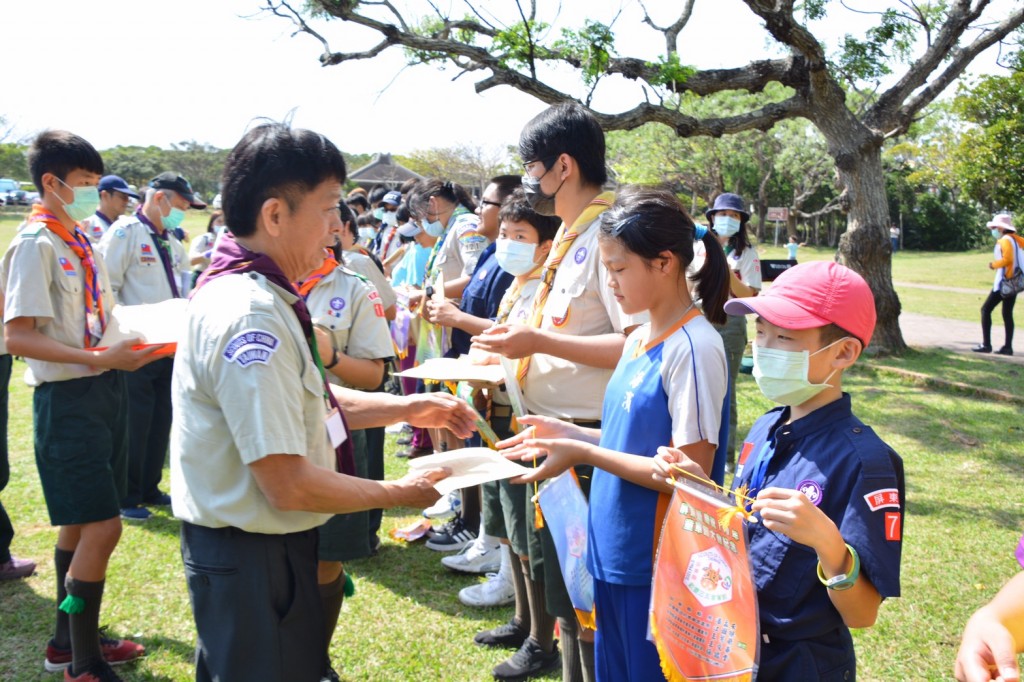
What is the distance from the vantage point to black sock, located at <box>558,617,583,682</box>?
2.97 m

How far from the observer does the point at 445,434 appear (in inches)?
220

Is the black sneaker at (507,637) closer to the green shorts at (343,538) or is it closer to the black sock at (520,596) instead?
the black sock at (520,596)

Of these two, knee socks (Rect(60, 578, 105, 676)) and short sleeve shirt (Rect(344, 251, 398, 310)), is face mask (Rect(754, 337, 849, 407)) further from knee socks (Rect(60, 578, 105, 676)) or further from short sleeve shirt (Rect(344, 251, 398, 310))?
short sleeve shirt (Rect(344, 251, 398, 310))

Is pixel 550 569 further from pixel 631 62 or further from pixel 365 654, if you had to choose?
pixel 631 62

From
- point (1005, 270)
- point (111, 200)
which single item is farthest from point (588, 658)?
point (1005, 270)

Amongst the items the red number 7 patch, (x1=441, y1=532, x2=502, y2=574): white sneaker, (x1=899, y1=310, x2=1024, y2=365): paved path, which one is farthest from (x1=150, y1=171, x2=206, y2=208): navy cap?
(x1=899, y1=310, x2=1024, y2=365): paved path

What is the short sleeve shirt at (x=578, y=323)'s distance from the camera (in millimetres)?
2828

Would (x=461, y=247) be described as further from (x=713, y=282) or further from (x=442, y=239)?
(x=713, y=282)

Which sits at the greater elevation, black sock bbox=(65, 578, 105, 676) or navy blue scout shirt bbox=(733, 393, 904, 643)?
navy blue scout shirt bbox=(733, 393, 904, 643)

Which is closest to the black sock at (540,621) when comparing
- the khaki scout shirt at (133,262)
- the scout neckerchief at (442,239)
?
the scout neckerchief at (442,239)

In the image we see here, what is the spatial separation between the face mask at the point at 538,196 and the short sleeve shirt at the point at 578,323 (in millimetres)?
266

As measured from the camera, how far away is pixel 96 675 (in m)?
3.34

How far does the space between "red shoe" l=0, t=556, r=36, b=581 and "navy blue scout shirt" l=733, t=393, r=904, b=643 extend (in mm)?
4473

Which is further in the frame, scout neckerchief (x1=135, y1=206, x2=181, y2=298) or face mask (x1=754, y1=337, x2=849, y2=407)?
scout neckerchief (x1=135, y1=206, x2=181, y2=298)
